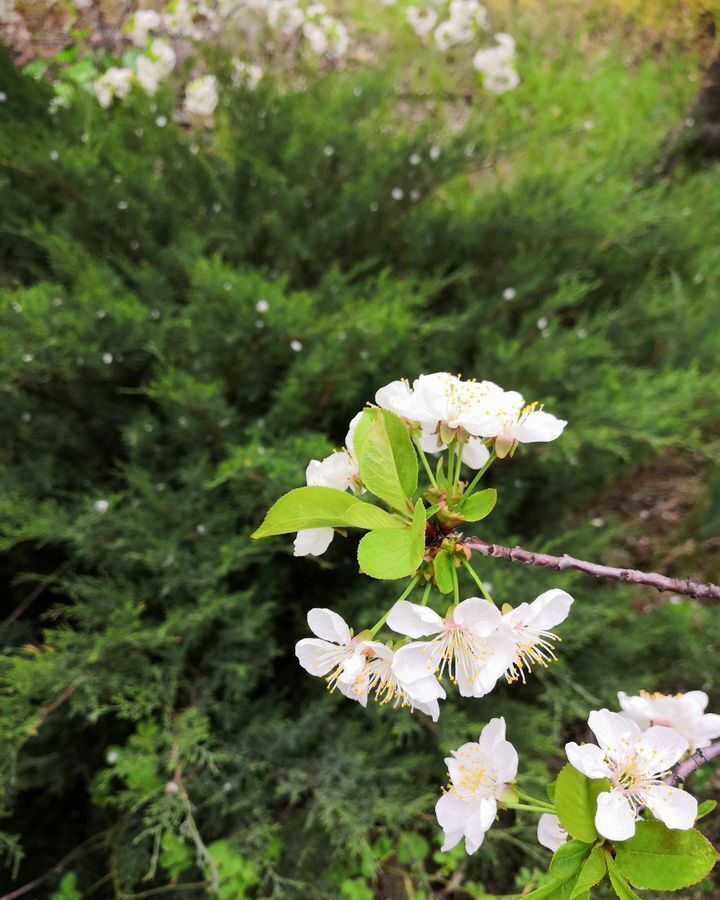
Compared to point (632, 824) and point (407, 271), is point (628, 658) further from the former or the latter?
point (407, 271)

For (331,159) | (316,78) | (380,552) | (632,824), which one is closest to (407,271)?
(331,159)

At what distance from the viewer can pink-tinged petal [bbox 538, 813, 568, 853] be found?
1.94 feet

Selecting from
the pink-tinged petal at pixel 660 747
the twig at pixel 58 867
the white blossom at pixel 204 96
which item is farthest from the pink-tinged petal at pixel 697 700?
the white blossom at pixel 204 96

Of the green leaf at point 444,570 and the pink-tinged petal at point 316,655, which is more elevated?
the green leaf at point 444,570

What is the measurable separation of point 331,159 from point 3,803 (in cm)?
191

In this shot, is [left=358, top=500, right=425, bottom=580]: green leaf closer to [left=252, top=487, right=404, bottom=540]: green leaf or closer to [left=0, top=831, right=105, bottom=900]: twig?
[left=252, top=487, right=404, bottom=540]: green leaf

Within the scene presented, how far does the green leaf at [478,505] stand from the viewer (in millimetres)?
589

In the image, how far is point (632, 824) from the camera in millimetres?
506

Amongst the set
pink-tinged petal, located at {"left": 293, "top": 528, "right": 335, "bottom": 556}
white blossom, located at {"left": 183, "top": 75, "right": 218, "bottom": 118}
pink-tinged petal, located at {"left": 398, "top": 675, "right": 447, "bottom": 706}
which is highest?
white blossom, located at {"left": 183, "top": 75, "right": 218, "bottom": 118}

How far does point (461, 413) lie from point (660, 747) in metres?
0.37

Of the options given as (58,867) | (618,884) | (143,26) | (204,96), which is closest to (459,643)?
(618,884)

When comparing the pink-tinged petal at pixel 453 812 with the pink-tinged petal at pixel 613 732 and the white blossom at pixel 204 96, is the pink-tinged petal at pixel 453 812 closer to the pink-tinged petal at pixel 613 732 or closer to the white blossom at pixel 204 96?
the pink-tinged petal at pixel 613 732

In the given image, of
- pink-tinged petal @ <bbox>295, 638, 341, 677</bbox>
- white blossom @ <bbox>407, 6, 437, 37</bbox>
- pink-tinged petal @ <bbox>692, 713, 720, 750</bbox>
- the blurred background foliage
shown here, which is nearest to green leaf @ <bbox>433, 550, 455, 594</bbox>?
pink-tinged petal @ <bbox>295, 638, 341, 677</bbox>

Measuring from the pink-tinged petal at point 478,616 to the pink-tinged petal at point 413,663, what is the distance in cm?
4
